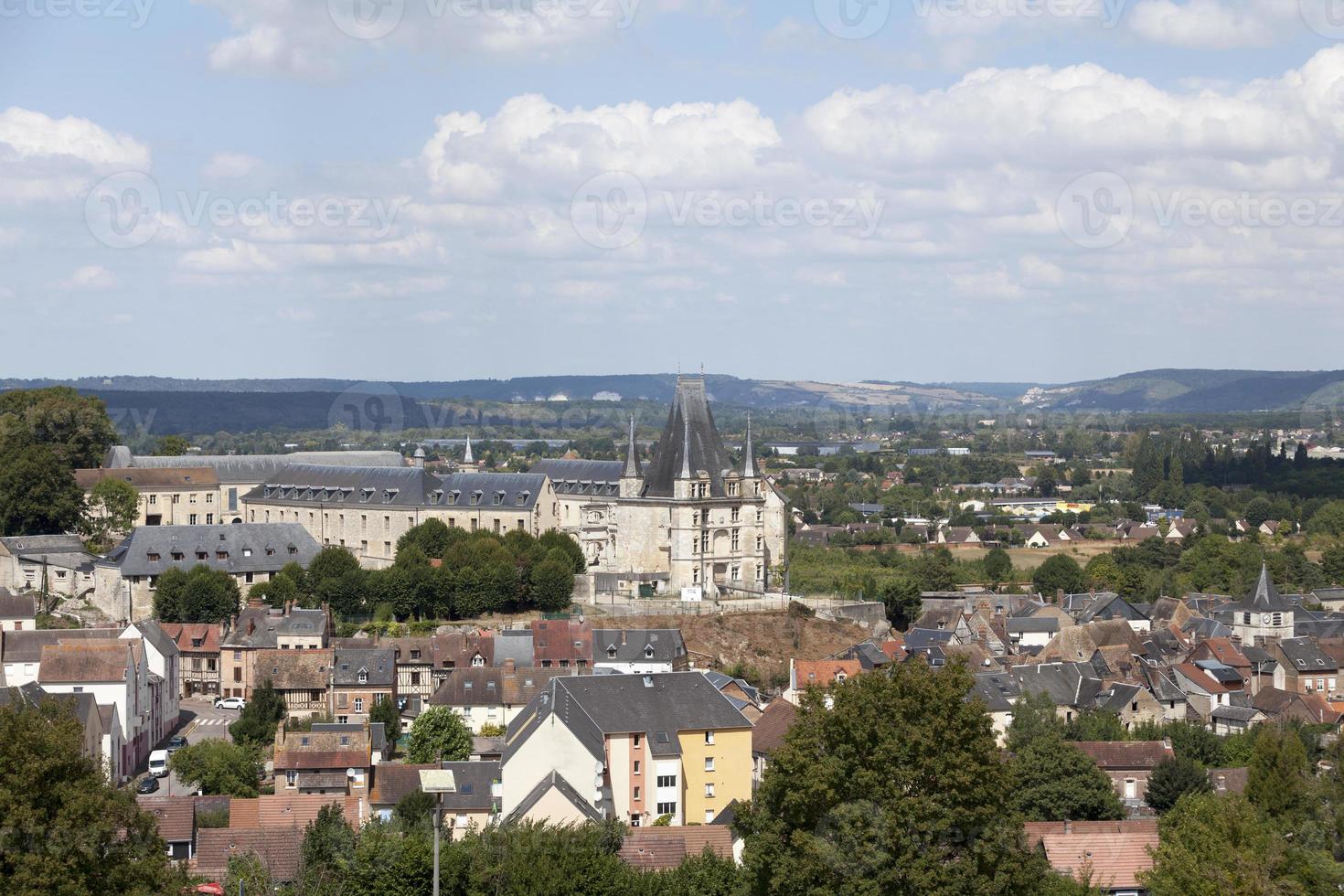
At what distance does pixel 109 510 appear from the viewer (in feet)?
252

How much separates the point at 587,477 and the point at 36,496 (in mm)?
23657

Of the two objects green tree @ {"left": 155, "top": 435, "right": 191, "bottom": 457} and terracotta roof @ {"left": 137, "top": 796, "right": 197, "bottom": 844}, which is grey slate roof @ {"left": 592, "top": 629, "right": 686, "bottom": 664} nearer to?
terracotta roof @ {"left": 137, "top": 796, "right": 197, "bottom": 844}

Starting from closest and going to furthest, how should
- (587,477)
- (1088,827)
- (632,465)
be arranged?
(1088,827) < (632,465) < (587,477)

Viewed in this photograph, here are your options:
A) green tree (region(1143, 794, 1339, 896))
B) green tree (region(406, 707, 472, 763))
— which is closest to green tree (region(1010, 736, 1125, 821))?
green tree (region(1143, 794, 1339, 896))

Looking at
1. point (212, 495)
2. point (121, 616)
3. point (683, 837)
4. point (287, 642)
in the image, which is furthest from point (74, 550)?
point (683, 837)

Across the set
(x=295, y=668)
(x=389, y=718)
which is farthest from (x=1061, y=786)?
(x=295, y=668)

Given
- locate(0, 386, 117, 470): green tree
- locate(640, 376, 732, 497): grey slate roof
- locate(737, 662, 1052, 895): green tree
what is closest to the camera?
locate(737, 662, 1052, 895): green tree

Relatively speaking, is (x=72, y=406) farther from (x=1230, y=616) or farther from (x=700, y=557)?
(x=1230, y=616)

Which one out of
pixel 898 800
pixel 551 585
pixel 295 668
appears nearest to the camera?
pixel 898 800

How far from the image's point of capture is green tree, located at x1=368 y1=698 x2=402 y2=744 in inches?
2025

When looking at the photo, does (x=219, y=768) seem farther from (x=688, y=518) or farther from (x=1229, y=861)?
(x=688, y=518)

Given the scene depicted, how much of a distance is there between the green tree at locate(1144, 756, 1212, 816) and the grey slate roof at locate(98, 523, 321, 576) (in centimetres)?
3658

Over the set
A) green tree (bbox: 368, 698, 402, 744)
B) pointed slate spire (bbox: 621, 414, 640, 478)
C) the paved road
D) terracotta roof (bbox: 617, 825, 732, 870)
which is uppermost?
pointed slate spire (bbox: 621, 414, 640, 478)

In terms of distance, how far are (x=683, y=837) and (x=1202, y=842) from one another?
440 inches
